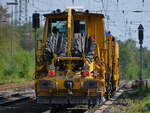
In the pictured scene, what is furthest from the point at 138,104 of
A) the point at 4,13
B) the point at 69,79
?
the point at 4,13

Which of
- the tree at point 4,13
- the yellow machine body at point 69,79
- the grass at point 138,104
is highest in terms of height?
the tree at point 4,13

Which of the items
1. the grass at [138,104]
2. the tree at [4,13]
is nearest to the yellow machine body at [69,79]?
the grass at [138,104]

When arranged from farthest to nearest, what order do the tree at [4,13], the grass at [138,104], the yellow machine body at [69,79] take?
the tree at [4,13], the grass at [138,104], the yellow machine body at [69,79]

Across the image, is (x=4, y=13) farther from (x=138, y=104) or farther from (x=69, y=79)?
(x=69, y=79)

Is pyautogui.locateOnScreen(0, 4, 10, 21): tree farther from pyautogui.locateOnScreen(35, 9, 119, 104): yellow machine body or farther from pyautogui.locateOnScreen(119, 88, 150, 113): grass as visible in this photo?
pyautogui.locateOnScreen(35, 9, 119, 104): yellow machine body

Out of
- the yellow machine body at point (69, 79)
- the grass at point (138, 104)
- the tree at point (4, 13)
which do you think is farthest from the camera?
the tree at point (4, 13)

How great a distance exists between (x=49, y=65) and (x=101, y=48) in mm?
2372

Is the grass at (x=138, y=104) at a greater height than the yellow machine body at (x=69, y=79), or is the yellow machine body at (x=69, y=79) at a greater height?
the yellow machine body at (x=69, y=79)

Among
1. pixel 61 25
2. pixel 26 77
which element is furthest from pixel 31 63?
pixel 61 25

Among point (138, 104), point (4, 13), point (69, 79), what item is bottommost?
point (138, 104)

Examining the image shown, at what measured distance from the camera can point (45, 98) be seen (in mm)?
12211

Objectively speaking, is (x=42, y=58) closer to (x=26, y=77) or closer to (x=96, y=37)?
(x=96, y=37)

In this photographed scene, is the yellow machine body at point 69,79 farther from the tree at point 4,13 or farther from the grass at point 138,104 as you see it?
the tree at point 4,13

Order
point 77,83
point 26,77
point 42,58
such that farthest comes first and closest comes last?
point 26,77 → point 42,58 → point 77,83
